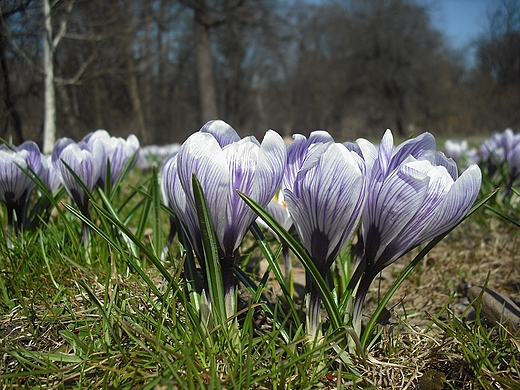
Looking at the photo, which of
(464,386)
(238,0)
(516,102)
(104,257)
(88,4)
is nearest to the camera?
(464,386)

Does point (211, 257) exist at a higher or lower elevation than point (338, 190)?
lower

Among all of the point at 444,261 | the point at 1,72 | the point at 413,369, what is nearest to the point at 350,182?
the point at 413,369

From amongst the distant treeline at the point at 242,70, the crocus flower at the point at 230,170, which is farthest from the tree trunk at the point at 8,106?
the crocus flower at the point at 230,170

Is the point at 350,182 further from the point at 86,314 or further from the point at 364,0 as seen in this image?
the point at 364,0

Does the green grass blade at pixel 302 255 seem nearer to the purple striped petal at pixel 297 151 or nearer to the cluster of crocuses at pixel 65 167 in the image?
the purple striped petal at pixel 297 151

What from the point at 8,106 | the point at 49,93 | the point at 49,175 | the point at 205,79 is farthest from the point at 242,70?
the point at 49,175

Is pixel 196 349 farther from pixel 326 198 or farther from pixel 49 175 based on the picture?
pixel 49 175
